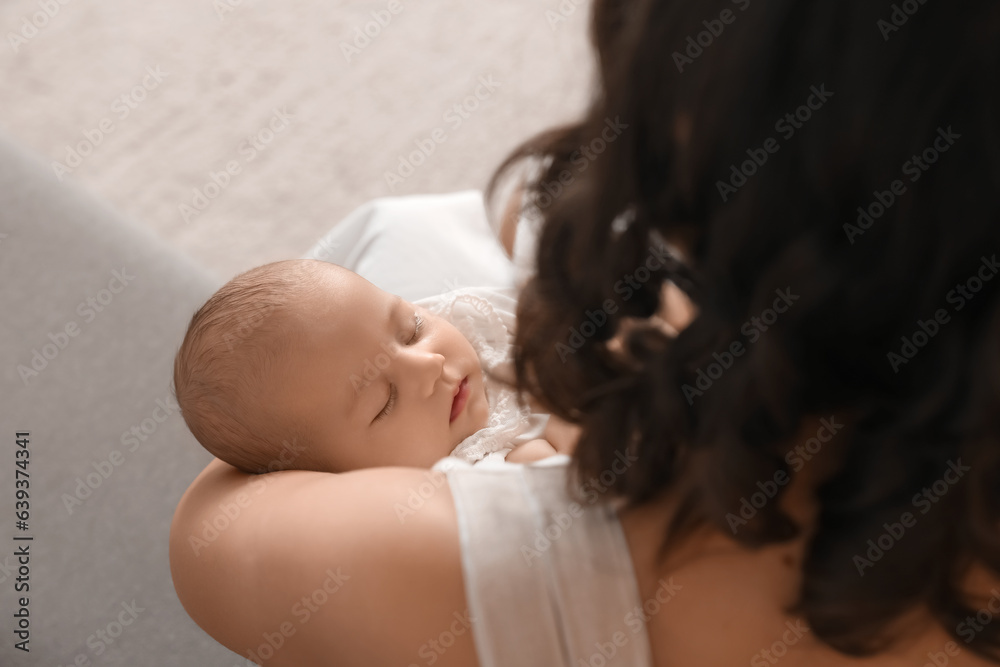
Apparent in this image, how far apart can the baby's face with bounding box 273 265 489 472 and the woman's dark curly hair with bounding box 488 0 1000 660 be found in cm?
40

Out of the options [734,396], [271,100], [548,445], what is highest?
[271,100]

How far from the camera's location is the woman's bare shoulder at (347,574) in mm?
654

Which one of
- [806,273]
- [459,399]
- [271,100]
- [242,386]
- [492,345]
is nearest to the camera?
[806,273]

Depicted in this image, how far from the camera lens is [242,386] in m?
0.97

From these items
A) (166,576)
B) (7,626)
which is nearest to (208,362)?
(166,576)

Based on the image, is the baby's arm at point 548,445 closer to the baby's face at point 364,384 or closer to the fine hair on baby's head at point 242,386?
the baby's face at point 364,384

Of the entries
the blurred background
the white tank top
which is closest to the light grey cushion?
the white tank top

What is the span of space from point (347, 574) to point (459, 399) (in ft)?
1.52

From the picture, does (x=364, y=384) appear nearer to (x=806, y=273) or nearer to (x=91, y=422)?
(x=91, y=422)

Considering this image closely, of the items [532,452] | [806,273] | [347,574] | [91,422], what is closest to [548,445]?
[532,452]

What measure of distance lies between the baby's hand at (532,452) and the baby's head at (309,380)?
98 mm

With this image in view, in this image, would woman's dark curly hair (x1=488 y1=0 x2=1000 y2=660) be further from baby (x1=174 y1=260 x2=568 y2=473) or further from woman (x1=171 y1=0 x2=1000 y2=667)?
baby (x1=174 y1=260 x2=568 y2=473)

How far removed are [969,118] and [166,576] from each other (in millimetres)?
1043

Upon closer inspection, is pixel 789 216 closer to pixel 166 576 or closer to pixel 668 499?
pixel 668 499
